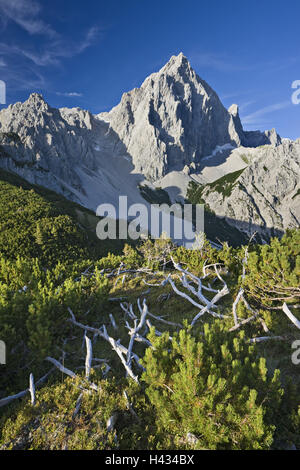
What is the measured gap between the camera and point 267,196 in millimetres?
170875

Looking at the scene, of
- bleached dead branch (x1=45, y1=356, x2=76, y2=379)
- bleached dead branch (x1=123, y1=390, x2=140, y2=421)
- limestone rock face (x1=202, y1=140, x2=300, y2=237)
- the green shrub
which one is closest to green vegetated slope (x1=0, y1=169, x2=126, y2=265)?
→ bleached dead branch (x1=45, y1=356, x2=76, y2=379)

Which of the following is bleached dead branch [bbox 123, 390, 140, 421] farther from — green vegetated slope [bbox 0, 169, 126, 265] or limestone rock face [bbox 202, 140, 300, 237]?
limestone rock face [bbox 202, 140, 300, 237]

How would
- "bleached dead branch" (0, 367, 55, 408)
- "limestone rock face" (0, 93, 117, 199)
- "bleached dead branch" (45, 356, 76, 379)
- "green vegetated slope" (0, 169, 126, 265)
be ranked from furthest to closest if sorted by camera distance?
"limestone rock face" (0, 93, 117, 199)
"green vegetated slope" (0, 169, 126, 265)
"bleached dead branch" (45, 356, 76, 379)
"bleached dead branch" (0, 367, 55, 408)

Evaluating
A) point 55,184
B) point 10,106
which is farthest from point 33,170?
point 10,106

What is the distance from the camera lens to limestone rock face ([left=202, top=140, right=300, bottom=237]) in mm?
162000

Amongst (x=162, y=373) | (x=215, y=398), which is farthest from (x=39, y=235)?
(x=215, y=398)

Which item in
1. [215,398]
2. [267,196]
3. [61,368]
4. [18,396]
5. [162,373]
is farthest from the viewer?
→ [267,196]

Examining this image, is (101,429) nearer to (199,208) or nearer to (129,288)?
(129,288)

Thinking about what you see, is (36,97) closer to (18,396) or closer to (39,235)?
(39,235)

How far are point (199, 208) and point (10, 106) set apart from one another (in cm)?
18270

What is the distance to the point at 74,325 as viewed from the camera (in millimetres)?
9438

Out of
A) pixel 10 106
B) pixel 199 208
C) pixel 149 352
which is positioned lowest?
pixel 149 352

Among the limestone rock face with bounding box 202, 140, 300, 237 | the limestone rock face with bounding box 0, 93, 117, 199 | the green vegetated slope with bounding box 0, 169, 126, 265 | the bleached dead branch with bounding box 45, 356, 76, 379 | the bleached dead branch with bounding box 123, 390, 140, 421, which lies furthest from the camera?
the limestone rock face with bounding box 202, 140, 300, 237

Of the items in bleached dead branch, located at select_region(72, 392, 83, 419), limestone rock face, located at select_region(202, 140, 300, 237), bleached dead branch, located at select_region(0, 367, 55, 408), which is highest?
limestone rock face, located at select_region(202, 140, 300, 237)
